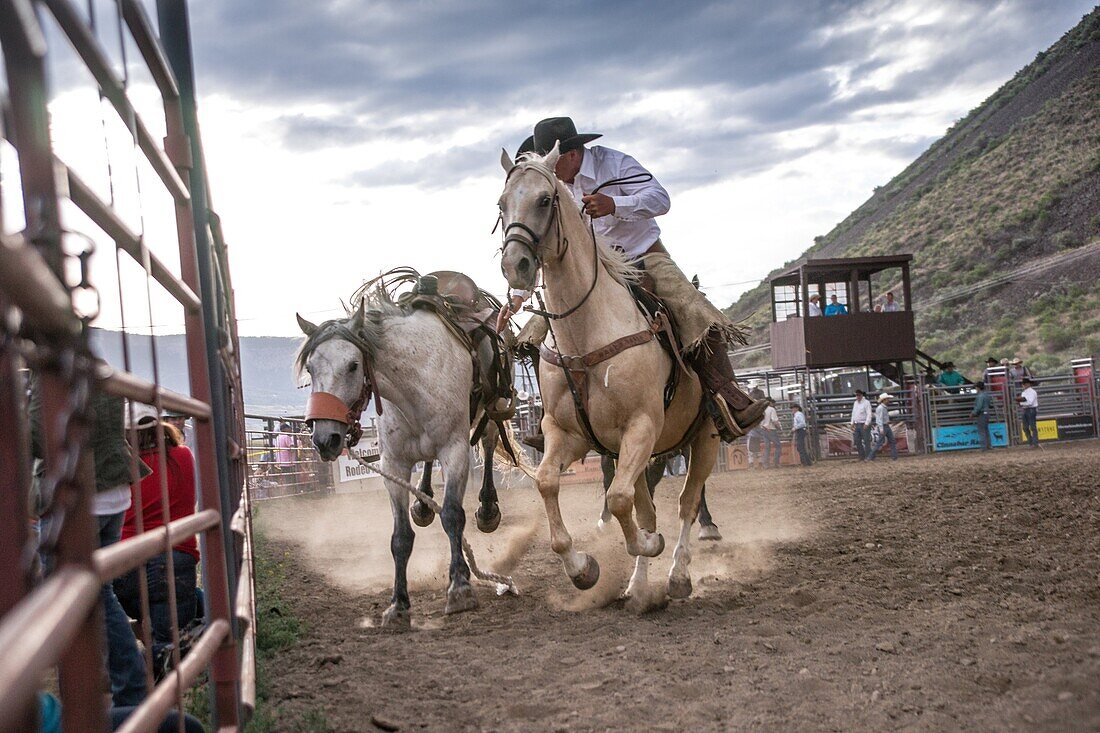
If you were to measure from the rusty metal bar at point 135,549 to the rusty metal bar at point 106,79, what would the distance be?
86cm

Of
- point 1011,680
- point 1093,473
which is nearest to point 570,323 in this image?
point 1011,680

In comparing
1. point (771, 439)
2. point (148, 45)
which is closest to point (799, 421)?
point (771, 439)

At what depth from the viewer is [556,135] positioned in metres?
6.59

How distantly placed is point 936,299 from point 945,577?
60386mm

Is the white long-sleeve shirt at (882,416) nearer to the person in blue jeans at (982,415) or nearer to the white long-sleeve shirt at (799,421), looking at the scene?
the white long-sleeve shirt at (799,421)

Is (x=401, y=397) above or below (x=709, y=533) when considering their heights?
above

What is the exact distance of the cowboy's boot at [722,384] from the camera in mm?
6305

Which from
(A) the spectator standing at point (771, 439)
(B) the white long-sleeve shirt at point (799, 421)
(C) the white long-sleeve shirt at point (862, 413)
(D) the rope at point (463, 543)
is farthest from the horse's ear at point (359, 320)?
(C) the white long-sleeve shirt at point (862, 413)

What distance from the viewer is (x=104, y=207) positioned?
6.25ft

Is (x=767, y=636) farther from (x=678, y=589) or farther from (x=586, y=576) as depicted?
(x=678, y=589)

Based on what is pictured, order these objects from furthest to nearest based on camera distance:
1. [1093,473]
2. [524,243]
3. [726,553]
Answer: [1093,473] → [726,553] → [524,243]

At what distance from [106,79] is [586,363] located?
151 inches

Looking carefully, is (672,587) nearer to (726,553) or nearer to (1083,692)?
(726,553)

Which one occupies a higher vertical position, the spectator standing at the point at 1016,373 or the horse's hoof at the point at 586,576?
the spectator standing at the point at 1016,373
